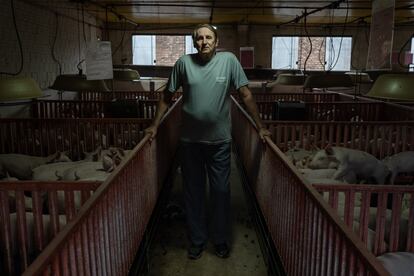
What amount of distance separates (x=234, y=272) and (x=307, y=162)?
1.44 m

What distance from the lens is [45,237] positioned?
2.39m

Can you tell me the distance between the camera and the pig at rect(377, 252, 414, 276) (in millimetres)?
2170

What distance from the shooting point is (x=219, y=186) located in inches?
122

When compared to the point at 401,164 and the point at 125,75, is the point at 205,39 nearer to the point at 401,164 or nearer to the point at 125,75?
the point at 401,164

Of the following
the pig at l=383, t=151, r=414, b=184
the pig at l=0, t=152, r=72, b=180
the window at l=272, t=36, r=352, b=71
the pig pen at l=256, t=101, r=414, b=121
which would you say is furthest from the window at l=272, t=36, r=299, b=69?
the pig at l=0, t=152, r=72, b=180

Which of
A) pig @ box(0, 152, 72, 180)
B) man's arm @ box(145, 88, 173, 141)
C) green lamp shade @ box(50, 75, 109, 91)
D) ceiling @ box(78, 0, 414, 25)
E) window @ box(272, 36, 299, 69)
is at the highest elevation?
ceiling @ box(78, 0, 414, 25)

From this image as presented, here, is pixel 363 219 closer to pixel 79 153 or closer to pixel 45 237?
pixel 45 237

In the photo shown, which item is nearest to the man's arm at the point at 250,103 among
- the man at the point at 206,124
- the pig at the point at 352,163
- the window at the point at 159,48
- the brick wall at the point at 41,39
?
the man at the point at 206,124

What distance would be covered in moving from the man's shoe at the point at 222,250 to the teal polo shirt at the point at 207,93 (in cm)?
80

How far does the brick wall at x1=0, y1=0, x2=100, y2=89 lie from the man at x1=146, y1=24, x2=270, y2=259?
11.2 feet

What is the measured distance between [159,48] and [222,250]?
1023 cm

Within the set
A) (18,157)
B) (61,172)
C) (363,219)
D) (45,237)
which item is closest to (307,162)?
(363,219)

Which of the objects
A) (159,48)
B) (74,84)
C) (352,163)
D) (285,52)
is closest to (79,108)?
(74,84)

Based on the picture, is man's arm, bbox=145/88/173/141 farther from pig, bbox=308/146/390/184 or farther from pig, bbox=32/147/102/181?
pig, bbox=308/146/390/184
